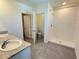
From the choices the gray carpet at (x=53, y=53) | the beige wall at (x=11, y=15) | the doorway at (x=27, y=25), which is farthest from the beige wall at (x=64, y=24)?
the beige wall at (x=11, y=15)

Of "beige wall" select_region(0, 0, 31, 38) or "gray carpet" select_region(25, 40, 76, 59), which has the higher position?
"beige wall" select_region(0, 0, 31, 38)

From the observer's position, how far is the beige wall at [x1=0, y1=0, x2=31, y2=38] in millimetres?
2408

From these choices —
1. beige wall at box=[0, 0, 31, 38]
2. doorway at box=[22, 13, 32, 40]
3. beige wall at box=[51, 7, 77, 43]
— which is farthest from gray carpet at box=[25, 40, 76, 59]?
doorway at box=[22, 13, 32, 40]

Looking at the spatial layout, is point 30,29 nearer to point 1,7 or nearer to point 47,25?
point 47,25

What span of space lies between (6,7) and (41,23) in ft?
10.0

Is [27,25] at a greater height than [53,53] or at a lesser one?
greater

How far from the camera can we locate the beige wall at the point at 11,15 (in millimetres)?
2408

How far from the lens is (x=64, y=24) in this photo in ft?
11.8

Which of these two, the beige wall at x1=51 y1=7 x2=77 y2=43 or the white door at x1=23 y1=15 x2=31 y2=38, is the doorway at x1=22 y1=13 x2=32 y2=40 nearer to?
the white door at x1=23 y1=15 x2=31 y2=38

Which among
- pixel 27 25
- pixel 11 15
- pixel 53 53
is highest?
pixel 11 15

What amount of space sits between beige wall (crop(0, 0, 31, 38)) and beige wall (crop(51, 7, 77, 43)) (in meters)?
2.25

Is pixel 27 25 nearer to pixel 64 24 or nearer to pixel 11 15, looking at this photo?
pixel 11 15

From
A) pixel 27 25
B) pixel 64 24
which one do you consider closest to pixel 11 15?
pixel 27 25

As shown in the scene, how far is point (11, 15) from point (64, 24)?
3096mm
